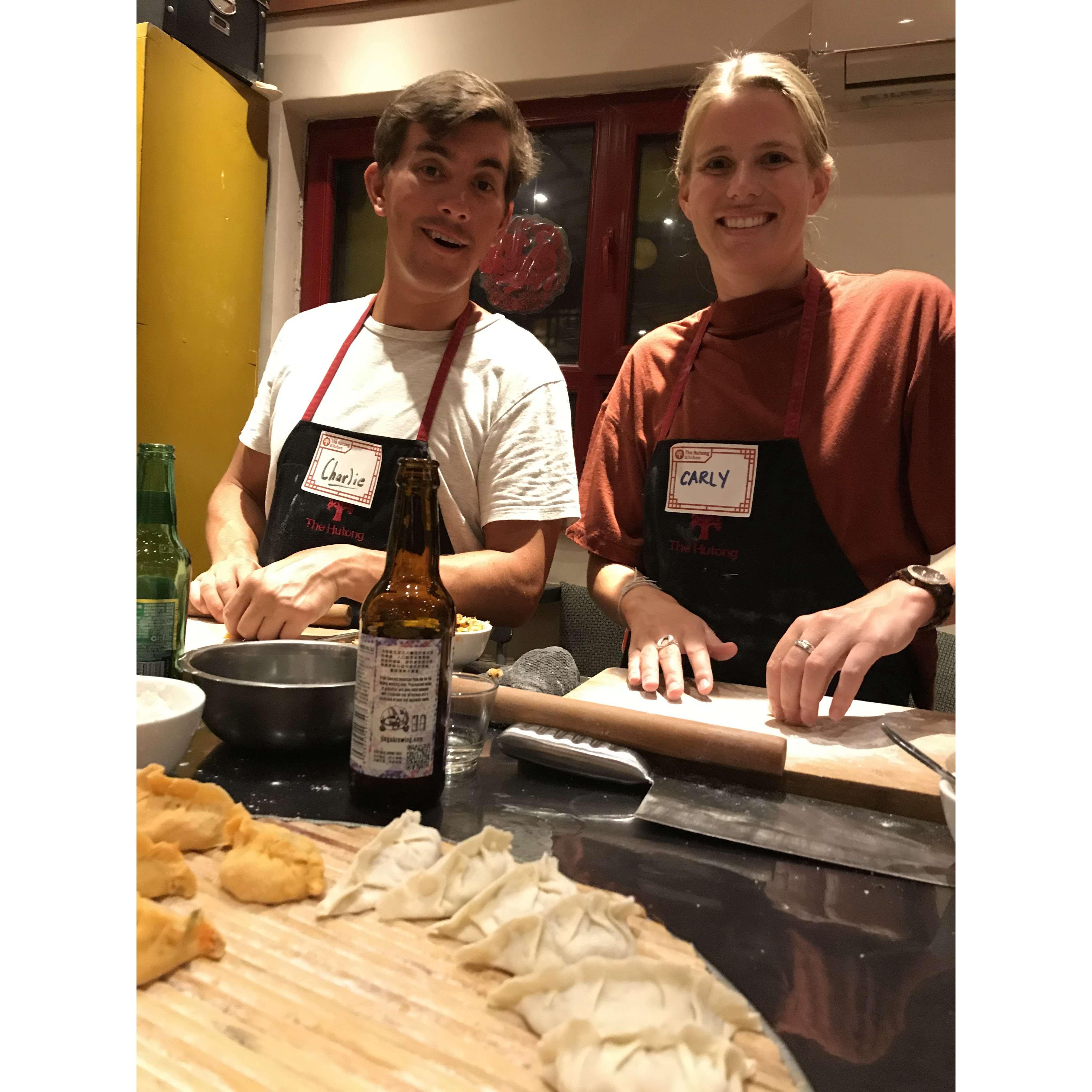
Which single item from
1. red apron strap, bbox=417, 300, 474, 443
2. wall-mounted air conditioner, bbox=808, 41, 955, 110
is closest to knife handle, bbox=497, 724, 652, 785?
red apron strap, bbox=417, 300, 474, 443

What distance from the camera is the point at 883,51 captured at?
6.03 ft

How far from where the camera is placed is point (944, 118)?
193 cm

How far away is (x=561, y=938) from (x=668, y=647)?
0.55 metres

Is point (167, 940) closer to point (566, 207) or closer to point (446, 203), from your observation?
point (446, 203)

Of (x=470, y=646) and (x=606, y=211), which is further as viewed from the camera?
(x=606, y=211)

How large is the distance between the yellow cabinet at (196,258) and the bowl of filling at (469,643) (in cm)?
128

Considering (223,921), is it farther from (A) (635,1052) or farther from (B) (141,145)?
(B) (141,145)

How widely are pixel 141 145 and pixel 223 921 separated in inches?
87.0

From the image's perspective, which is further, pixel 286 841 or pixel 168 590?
pixel 168 590

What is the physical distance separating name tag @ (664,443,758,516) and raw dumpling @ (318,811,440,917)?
803 mm

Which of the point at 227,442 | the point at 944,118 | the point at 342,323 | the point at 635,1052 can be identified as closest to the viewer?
the point at 635,1052

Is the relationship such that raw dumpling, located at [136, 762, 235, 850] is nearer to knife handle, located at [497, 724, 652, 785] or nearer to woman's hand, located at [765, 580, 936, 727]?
knife handle, located at [497, 724, 652, 785]

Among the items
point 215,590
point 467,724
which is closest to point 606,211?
point 215,590
